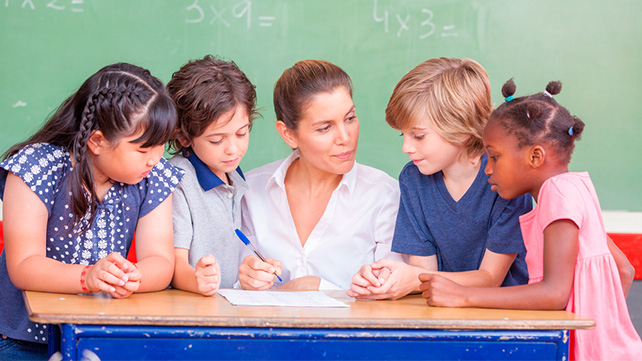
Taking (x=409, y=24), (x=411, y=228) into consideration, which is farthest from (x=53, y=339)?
(x=409, y=24)

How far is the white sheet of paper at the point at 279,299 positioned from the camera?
130cm

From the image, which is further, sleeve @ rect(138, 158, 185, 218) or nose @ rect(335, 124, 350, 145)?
nose @ rect(335, 124, 350, 145)

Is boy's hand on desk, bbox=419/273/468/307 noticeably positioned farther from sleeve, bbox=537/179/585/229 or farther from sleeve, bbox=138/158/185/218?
sleeve, bbox=138/158/185/218

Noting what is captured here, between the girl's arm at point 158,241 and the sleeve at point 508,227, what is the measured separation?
0.83 meters

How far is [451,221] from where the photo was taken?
5.91 feet

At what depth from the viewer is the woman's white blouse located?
6.32ft

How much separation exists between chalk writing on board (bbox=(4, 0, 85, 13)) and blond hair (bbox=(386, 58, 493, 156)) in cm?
152

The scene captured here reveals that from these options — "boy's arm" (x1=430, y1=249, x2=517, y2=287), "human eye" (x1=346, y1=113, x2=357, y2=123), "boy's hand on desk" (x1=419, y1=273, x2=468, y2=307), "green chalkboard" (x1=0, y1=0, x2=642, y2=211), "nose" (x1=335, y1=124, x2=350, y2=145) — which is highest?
"green chalkboard" (x1=0, y1=0, x2=642, y2=211)

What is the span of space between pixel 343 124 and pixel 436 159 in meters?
0.30

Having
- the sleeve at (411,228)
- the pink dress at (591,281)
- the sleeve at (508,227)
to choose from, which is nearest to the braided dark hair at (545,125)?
the pink dress at (591,281)

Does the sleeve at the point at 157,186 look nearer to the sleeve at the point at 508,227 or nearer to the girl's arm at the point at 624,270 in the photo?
the sleeve at the point at 508,227

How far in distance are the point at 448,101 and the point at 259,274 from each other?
70 cm

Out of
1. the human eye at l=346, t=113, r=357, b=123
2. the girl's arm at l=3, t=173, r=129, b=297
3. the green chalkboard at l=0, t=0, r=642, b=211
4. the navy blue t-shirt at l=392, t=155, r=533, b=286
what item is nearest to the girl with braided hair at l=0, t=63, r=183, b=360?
the girl's arm at l=3, t=173, r=129, b=297

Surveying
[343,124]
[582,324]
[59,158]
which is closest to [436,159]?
[343,124]
